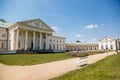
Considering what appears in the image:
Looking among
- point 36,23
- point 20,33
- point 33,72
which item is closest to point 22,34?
point 20,33

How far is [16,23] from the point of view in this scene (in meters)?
31.3

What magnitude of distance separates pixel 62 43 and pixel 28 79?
56312 millimetres

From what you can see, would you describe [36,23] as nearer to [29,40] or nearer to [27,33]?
[27,33]

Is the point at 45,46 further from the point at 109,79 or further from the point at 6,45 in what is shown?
the point at 109,79

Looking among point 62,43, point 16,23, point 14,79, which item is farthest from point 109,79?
point 62,43

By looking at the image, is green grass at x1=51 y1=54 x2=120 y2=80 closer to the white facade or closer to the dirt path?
the dirt path

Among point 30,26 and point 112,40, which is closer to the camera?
point 30,26

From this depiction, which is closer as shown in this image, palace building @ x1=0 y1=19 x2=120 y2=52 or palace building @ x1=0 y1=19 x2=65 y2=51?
palace building @ x1=0 y1=19 x2=65 y2=51

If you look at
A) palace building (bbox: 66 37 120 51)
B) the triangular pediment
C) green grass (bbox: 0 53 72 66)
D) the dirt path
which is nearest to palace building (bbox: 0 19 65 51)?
the triangular pediment

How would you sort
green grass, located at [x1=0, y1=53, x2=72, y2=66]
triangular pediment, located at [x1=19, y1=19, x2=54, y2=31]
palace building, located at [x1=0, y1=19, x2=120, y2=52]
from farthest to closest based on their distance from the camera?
triangular pediment, located at [x1=19, y1=19, x2=54, y2=31] < palace building, located at [x1=0, y1=19, x2=120, y2=52] < green grass, located at [x1=0, y1=53, x2=72, y2=66]

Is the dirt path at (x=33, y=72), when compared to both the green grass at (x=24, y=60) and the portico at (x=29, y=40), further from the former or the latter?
the portico at (x=29, y=40)

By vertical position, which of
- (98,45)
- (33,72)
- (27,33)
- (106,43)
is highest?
(27,33)

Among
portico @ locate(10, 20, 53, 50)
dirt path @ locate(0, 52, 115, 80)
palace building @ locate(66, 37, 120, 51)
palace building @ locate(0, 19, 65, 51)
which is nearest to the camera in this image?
dirt path @ locate(0, 52, 115, 80)

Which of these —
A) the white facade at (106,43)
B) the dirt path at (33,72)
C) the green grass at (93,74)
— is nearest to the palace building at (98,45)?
the white facade at (106,43)
